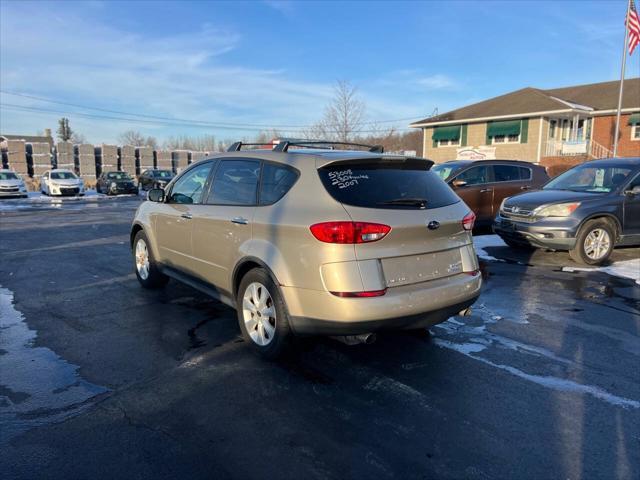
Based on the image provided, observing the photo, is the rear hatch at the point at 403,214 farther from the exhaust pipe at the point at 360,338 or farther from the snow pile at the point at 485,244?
the snow pile at the point at 485,244

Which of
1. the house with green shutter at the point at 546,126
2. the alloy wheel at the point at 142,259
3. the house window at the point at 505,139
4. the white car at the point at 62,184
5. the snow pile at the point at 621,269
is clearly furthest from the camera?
the house window at the point at 505,139

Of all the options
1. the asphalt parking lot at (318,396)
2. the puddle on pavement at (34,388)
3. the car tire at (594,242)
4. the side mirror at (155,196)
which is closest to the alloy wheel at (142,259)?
the asphalt parking lot at (318,396)

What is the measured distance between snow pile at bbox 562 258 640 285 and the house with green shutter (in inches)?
772

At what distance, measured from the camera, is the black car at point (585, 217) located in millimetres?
7590

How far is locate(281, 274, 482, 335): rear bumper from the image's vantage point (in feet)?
11.0

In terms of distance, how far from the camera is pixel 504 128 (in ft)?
96.7

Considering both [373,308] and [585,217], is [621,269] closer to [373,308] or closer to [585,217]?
[585,217]

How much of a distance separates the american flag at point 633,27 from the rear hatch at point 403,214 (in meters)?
20.3

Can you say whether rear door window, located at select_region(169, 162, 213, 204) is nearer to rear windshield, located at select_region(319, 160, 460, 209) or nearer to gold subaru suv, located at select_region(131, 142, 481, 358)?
gold subaru suv, located at select_region(131, 142, 481, 358)

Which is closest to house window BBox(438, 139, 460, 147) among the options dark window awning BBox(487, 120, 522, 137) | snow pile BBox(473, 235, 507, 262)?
dark window awning BBox(487, 120, 522, 137)

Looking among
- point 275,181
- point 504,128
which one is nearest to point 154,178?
point 504,128

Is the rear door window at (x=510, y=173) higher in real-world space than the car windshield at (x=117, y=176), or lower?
higher

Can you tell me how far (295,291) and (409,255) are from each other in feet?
2.99

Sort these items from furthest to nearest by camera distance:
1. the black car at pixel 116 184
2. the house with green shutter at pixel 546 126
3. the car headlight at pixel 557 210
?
the black car at pixel 116 184
the house with green shutter at pixel 546 126
the car headlight at pixel 557 210
